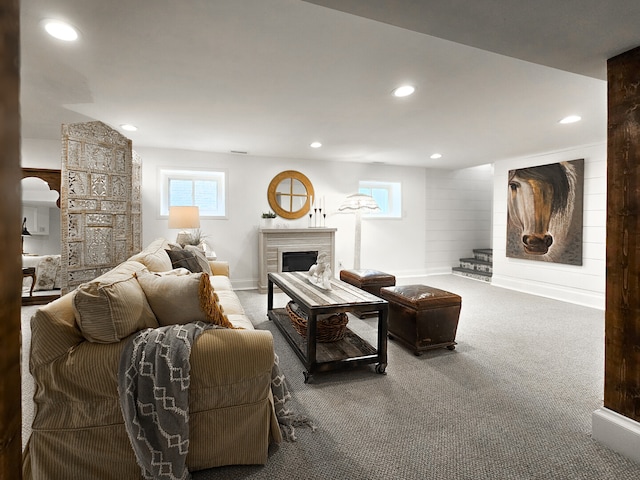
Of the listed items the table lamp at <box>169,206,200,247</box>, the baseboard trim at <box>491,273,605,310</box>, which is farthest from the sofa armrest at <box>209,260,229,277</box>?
the baseboard trim at <box>491,273,605,310</box>

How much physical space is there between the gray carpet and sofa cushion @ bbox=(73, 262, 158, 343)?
77 cm

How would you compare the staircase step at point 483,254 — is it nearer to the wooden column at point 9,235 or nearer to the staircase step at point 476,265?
the staircase step at point 476,265

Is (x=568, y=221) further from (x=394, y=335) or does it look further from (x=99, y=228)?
(x=99, y=228)

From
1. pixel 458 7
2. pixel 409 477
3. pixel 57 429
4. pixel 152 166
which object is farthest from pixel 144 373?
pixel 152 166

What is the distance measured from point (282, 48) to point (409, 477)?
102 inches

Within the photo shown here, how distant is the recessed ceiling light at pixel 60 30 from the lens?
6.59 ft

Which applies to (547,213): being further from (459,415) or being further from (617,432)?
(459,415)

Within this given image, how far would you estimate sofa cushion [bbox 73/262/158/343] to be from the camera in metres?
1.50

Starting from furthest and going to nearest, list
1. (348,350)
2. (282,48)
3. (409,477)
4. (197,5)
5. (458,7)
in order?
(348,350) < (282,48) < (197,5) < (409,477) < (458,7)

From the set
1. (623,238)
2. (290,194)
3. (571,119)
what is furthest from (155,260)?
(571,119)

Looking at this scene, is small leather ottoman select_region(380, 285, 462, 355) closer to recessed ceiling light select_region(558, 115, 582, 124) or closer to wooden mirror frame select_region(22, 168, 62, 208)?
recessed ceiling light select_region(558, 115, 582, 124)

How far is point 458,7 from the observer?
1437mm

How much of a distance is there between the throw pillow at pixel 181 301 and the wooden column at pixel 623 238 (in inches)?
83.8

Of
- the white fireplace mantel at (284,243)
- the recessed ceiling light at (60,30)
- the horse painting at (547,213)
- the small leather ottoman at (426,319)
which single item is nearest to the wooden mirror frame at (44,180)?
the white fireplace mantel at (284,243)
